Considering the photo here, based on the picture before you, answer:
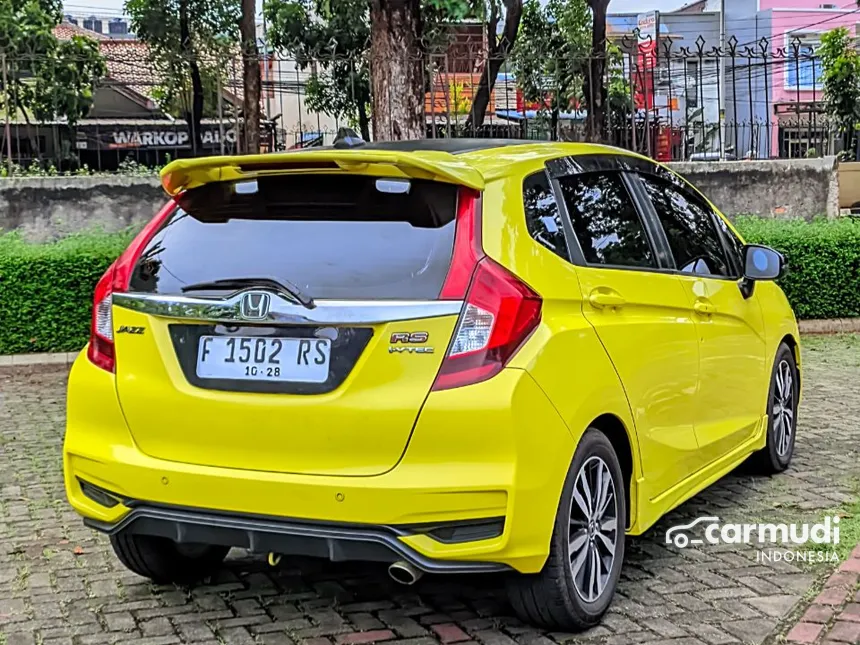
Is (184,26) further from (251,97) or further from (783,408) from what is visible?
(783,408)

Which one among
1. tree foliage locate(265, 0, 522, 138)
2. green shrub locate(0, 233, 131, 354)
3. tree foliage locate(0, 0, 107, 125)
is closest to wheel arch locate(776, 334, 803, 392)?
tree foliage locate(265, 0, 522, 138)

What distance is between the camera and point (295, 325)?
11.3 ft

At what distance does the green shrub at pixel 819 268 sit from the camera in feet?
36.4

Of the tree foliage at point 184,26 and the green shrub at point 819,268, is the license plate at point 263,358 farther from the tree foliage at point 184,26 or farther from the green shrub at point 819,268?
the tree foliage at point 184,26

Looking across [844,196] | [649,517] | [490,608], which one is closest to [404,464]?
[490,608]

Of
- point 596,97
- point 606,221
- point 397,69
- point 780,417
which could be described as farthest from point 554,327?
point 596,97

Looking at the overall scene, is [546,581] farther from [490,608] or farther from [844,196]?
→ [844,196]

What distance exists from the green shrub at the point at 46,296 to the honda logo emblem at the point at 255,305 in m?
A: 6.60

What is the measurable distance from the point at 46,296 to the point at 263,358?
6.83 m

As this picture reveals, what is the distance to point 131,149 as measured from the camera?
22688mm

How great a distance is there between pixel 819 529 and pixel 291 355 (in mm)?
2823

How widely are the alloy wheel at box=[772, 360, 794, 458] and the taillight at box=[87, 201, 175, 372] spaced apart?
3.49 metres

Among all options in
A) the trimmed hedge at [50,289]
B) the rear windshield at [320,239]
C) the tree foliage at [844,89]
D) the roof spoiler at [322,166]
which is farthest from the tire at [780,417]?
the tree foliage at [844,89]

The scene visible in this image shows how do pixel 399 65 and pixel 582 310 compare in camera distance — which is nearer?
pixel 582 310
